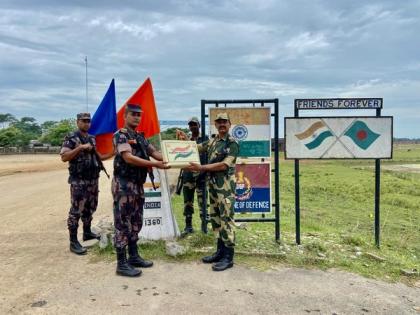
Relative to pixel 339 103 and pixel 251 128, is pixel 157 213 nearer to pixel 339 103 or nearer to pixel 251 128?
pixel 251 128

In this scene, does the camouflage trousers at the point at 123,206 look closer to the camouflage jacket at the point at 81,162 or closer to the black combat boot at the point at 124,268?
the black combat boot at the point at 124,268

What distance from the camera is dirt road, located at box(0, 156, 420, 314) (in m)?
4.05

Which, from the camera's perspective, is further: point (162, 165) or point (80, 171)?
point (80, 171)

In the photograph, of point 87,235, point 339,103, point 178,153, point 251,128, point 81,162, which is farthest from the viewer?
point 87,235

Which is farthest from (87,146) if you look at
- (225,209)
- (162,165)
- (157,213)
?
(225,209)

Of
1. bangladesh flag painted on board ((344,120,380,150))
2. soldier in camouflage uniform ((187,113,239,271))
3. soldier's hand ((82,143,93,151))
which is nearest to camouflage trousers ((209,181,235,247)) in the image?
soldier in camouflage uniform ((187,113,239,271))

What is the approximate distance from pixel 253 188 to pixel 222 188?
1.11 metres

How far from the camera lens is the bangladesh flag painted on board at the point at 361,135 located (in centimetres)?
618

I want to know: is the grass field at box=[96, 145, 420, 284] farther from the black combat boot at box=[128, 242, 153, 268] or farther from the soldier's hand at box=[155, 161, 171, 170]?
the soldier's hand at box=[155, 161, 171, 170]

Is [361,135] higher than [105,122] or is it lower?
lower

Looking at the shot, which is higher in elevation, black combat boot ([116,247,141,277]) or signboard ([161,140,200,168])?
signboard ([161,140,200,168])

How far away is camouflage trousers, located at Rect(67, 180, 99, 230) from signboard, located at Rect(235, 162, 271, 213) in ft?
7.11

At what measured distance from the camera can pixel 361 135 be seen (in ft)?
20.3

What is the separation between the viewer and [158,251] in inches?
225
